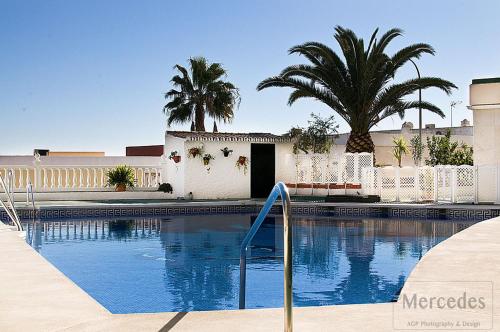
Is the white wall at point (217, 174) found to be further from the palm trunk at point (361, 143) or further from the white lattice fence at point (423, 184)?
Result: the white lattice fence at point (423, 184)

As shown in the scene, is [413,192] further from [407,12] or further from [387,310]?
Result: [387,310]

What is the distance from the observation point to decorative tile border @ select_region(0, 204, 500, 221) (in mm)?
17500

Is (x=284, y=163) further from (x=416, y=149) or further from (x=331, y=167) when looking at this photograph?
(x=416, y=149)

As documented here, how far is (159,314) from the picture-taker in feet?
15.7

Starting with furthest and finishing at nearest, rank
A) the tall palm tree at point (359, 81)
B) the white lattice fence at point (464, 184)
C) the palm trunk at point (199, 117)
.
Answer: the palm trunk at point (199, 117) → the tall palm tree at point (359, 81) → the white lattice fence at point (464, 184)

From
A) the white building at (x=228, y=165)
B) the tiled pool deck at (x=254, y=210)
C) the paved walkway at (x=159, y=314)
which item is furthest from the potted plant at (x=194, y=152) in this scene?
the paved walkway at (x=159, y=314)

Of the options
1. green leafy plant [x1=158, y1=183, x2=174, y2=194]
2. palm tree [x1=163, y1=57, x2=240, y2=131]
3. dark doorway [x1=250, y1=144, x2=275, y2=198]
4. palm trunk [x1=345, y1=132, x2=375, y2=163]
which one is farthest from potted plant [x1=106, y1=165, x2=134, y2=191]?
palm tree [x1=163, y1=57, x2=240, y2=131]

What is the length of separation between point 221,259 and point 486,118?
1195 centimetres

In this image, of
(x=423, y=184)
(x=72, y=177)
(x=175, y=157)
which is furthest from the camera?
(x=72, y=177)

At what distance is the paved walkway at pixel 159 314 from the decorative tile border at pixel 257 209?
11.0m

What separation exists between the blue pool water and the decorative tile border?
105 cm

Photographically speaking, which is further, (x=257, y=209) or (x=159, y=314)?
(x=257, y=209)

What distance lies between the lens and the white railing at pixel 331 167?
842 inches

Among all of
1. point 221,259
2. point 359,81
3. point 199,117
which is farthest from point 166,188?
→ point 221,259
